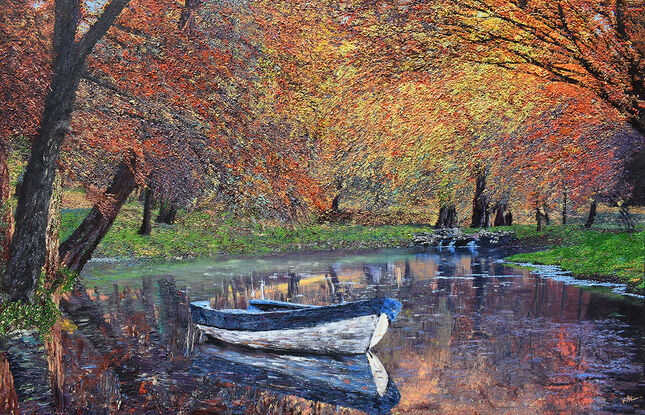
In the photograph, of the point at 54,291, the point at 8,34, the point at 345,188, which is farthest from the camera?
the point at 345,188

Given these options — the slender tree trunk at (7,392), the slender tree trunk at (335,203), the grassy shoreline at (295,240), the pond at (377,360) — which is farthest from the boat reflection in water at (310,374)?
the slender tree trunk at (335,203)

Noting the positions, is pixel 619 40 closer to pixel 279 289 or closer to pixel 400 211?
pixel 279 289

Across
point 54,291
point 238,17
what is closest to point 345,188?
point 238,17

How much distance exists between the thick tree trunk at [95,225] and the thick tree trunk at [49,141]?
387cm

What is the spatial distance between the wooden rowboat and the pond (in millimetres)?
334

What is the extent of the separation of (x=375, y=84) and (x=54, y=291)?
10245 millimetres

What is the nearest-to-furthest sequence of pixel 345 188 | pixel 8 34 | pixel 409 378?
1. pixel 409 378
2. pixel 8 34
3. pixel 345 188

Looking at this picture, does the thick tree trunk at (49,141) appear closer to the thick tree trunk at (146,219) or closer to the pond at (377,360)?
the pond at (377,360)

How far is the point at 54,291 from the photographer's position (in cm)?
1858

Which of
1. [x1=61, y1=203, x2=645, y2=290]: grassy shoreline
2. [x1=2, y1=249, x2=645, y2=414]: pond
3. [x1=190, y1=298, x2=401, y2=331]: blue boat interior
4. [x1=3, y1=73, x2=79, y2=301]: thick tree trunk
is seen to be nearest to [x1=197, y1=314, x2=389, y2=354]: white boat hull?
[x1=190, y1=298, x2=401, y2=331]: blue boat interior

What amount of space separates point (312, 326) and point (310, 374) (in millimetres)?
1401

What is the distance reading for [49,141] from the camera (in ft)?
47.3

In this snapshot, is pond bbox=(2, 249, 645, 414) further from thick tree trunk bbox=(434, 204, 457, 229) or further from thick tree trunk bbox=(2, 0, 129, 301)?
thick tree trunk bbox=(434, 204, 457, 229)

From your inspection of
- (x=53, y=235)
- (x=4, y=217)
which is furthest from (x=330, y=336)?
(x=53, y=235)
